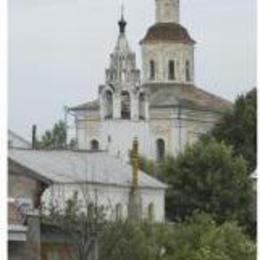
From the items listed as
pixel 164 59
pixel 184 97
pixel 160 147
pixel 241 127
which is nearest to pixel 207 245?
pixel 241 127

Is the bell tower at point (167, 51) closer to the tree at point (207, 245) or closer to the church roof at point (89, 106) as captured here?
the church roof at point (89, 106)

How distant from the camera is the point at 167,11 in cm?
3195

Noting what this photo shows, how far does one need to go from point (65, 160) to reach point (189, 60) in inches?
716

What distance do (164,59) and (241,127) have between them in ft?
40.4

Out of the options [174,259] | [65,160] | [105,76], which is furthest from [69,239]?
[105,76]

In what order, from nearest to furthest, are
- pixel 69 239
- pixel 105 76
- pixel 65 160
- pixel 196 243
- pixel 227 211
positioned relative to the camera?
pixel 69 239 → pixel 196 243 → pixel 65 160 → pixel 227 211 → pixel 105 76

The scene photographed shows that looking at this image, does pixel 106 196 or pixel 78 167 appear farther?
pixel 78 167

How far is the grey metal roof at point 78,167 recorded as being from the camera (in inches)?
548

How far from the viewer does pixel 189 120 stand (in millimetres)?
29938

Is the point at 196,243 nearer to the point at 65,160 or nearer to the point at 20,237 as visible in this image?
the point at 20,237

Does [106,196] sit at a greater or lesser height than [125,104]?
lesser

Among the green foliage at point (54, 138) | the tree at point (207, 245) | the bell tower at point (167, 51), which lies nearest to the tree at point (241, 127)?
the green foliage at point (54, 138)

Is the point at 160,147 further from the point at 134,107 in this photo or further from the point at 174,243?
the point at 174,243

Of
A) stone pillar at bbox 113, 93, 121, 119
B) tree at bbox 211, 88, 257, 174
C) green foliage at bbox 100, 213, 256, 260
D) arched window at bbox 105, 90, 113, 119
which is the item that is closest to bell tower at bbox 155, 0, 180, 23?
stone pillar at bbox 113, 93, 121, 119
